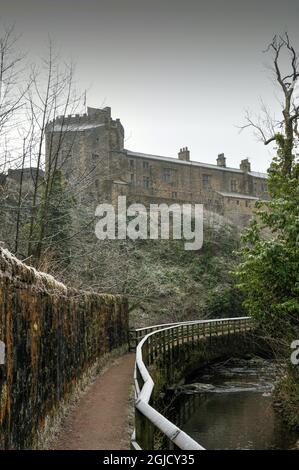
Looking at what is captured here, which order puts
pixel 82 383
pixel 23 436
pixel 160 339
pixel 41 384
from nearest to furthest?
1. pixel 23 436
2. pixel 41 384
3. pixel 82 383
4. pixel 160 339

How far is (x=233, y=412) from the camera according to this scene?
633 inches

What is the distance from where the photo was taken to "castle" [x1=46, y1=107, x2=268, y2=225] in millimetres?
56625

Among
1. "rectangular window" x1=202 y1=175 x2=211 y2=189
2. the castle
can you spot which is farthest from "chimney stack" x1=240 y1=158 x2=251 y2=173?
"rectangular window" x1=202 y1=175 x2=211 y2=189

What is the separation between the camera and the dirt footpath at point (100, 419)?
7887mm

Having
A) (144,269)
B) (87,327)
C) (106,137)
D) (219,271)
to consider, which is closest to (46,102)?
(87,327)

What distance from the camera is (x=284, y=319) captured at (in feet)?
52.5

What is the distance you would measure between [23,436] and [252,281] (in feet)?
36.3

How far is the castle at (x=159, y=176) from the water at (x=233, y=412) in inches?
1355

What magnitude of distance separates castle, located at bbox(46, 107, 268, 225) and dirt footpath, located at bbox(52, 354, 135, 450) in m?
40.4

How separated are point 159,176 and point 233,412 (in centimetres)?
4936

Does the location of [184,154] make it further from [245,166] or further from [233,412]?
[233,412]

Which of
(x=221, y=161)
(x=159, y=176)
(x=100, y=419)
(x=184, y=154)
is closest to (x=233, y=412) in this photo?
(x=100, y=419)
